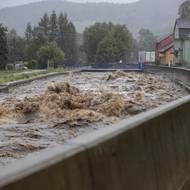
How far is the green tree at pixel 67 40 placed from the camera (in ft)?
500

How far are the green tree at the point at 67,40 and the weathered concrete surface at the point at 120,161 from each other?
143 metres

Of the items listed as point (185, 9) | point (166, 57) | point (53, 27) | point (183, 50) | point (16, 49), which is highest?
point (185, 9)

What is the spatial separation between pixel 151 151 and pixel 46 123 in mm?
11266

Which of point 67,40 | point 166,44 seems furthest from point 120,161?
point 67,40

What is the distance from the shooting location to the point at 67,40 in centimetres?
15262

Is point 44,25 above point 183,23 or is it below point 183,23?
above

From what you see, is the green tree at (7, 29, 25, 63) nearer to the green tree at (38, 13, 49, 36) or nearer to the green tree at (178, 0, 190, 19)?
the green tree at (38, 13, 49, 36)

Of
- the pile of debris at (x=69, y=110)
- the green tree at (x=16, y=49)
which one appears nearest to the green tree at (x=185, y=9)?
the green tree at (x=16, y=49)

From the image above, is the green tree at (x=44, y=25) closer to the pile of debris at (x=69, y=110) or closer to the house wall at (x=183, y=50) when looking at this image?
the house wall at (x=183, y=50)

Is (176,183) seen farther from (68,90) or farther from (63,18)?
(63,18)

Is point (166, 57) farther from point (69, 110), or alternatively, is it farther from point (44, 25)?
point (69, 110)

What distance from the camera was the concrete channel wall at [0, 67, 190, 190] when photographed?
3842 millimetres

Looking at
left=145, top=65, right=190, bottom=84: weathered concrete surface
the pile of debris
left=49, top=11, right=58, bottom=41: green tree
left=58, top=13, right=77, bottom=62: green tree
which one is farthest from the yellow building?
the pile of debris

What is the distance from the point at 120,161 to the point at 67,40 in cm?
14826
